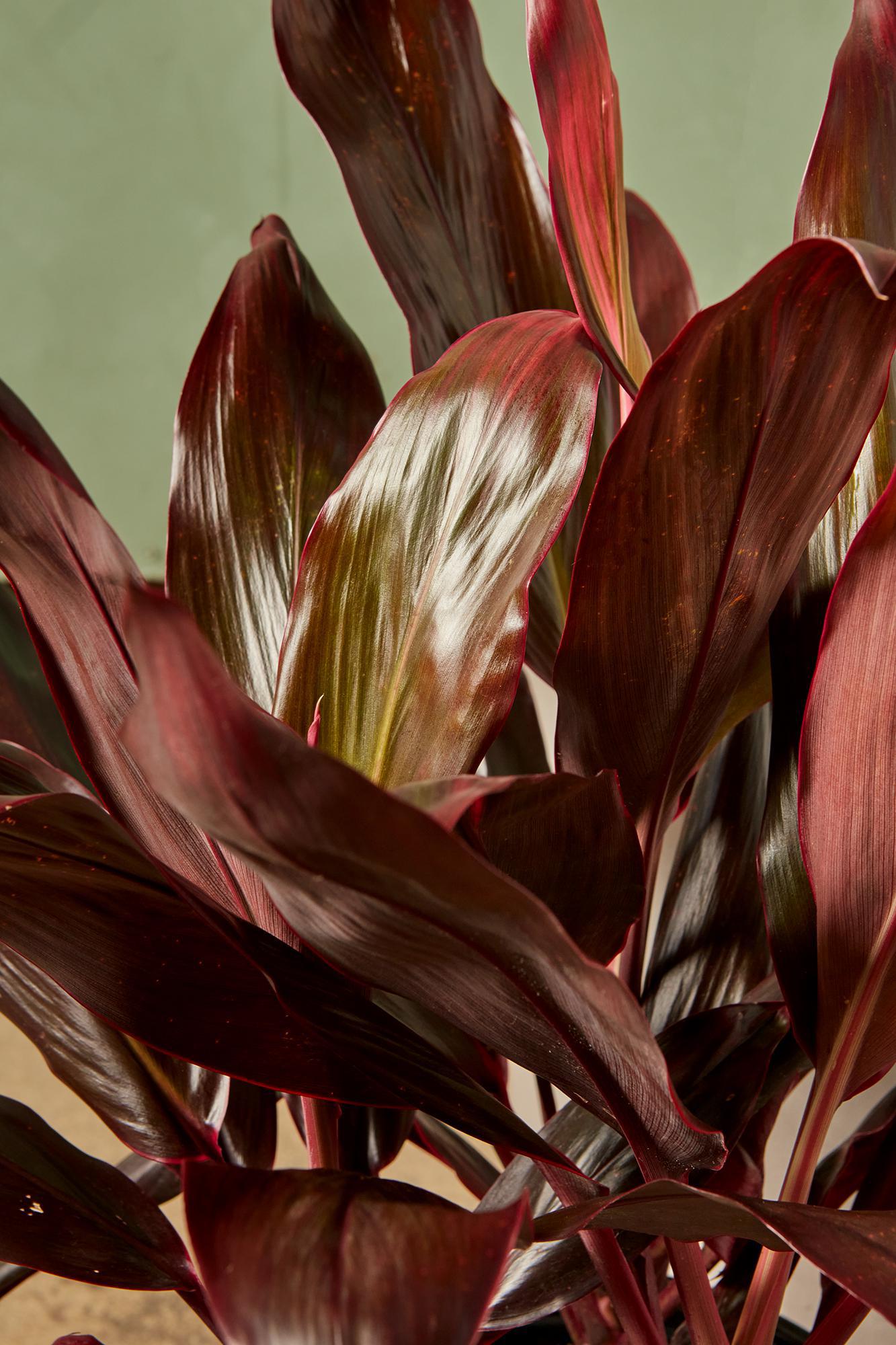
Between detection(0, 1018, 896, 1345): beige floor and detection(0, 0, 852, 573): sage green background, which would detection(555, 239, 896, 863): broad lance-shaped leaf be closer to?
detection(0, 1018, 896, 1345): beige floor

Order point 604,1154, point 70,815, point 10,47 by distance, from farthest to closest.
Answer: point 10,47 → point 604,1154 → point 70,815

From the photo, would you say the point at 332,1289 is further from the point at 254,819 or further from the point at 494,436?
the point at 494,436

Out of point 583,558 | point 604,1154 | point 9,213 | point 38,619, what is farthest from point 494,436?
point 9,213

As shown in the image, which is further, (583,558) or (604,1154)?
(604,1154)

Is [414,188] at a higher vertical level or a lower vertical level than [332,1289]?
higher

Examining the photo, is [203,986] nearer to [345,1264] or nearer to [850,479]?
[345,1264]

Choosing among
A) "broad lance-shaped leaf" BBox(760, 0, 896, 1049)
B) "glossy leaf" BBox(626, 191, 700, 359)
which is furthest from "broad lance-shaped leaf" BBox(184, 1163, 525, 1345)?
"glossy leaf" BBox(626, 191, 700, 359)
